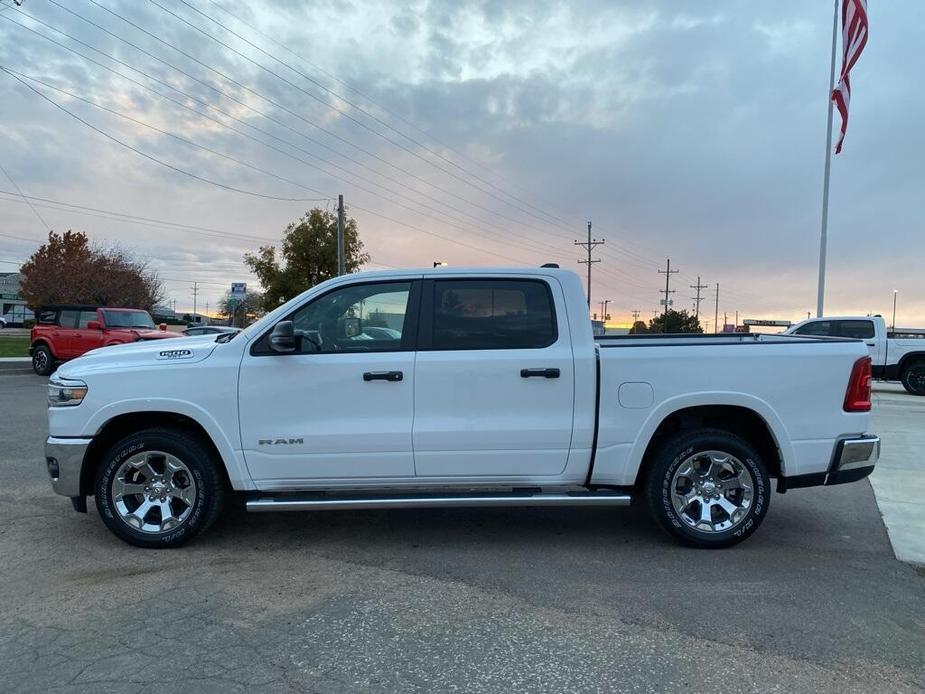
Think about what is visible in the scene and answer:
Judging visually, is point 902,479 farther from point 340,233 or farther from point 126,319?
point 340,233

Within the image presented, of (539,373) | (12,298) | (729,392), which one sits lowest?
(729,392)

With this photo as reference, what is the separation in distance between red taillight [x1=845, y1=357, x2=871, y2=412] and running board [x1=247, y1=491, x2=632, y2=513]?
65.7 inches

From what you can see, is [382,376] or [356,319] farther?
[356,319]

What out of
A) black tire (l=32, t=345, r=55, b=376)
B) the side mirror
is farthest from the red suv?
the side mirror

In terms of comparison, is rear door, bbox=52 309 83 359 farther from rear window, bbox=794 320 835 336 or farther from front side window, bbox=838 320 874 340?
front side window, bbox=838 320 874 340

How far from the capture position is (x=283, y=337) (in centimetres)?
429

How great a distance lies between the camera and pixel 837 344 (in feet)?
15.1

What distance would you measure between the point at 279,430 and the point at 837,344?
12.8 feet

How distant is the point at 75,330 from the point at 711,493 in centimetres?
1735

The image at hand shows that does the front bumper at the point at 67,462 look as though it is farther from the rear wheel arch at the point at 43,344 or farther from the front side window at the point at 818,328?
the front side window at the point at 818,328

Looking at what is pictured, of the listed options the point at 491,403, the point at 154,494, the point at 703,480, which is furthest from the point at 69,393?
the point at 703,480

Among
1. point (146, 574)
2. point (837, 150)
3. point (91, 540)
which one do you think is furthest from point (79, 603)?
point (837, 150)

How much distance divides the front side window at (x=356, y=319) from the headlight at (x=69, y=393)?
148cm

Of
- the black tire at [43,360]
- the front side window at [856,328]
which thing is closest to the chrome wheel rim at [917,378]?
the front side window at [856,328]
